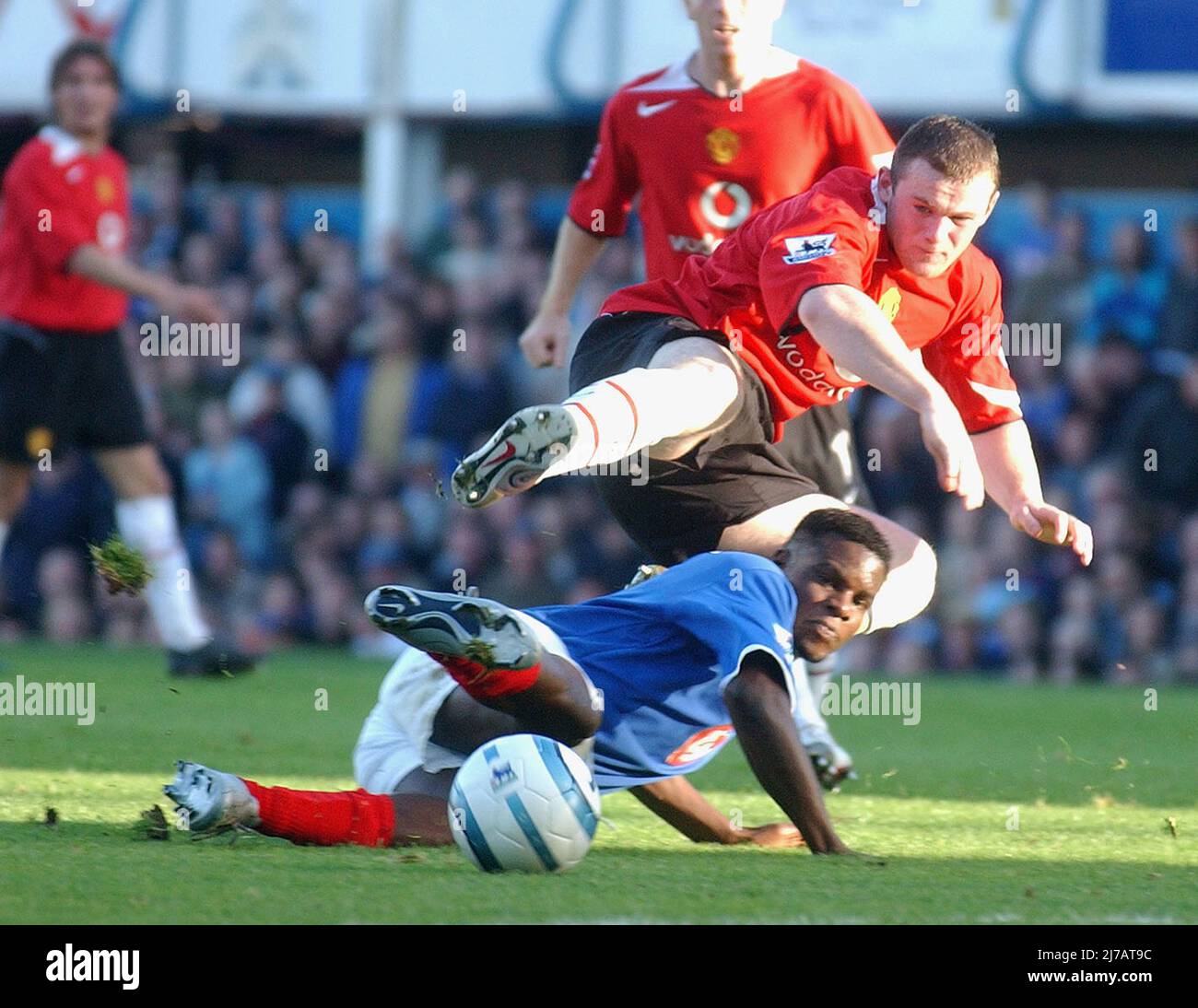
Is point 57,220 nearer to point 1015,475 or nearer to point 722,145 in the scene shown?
point 722,145

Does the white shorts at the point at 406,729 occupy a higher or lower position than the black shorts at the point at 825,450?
lower

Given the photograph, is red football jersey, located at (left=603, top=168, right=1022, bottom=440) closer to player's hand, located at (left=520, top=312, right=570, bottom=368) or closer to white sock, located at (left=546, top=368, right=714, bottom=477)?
white sock, located at (left=546, top=368, right=714, bottom=477)

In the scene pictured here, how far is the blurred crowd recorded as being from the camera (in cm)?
1079

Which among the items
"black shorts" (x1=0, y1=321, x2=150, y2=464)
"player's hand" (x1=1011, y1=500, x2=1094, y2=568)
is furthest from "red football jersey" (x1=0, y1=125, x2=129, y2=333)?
"player's hand" (x1=1011, y1=500, x2=1094, y2=568)

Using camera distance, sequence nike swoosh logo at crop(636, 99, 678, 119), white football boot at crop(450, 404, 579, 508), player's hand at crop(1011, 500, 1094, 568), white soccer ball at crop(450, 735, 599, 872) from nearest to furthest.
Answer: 1. white soccer ball at crop(450, 735, 599, 872)
2. white football boot at crop(450, 404, 579, 508)
3. player's hand at crop(1011, 500, 1094, 568)
4. nike swoosh logo at crop(636, 99, 678, 119)

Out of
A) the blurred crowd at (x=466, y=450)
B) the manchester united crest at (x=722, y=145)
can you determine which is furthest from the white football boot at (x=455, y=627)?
the blurred crowd at (x=466, y=450)

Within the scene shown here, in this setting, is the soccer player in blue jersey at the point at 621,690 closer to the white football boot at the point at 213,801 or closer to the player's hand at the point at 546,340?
the white football boot at the point at 213,801

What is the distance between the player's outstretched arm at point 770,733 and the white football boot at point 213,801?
3.70 feet

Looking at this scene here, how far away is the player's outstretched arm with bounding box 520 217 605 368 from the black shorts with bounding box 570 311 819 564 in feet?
2.71

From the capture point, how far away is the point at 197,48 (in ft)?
51.1

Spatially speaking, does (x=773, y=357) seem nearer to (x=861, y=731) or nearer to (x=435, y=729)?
(x=435, y=729)

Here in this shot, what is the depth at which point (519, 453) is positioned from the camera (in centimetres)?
493

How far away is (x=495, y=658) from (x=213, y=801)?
2.47 ft

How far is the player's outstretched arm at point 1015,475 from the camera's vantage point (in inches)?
208
